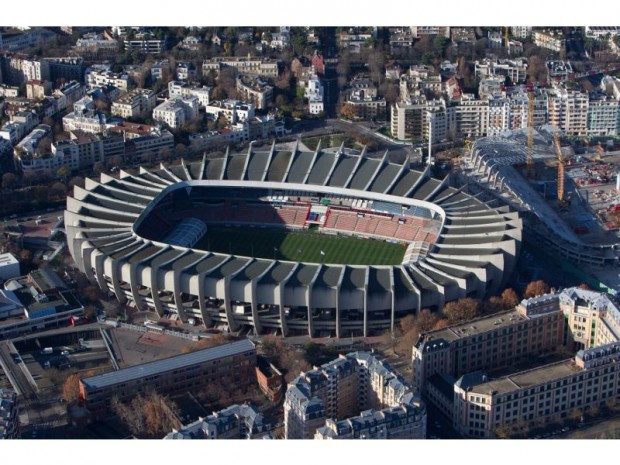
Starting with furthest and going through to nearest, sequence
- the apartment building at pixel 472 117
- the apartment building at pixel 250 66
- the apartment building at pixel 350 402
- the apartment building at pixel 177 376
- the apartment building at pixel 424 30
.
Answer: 1. the apartment building at pixel 424 30
2. the apartment building at pixel 250 66
3. the apartment building at pixel 472 117
4. the apartment building at pixel 177 376
5. the apartment building at pixel 350 402

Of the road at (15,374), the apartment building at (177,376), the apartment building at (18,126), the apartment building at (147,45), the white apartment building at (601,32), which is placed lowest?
the road at (15,374)

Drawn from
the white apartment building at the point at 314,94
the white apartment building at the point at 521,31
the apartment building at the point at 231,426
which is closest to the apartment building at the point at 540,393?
the apartment building at the point at 231,426

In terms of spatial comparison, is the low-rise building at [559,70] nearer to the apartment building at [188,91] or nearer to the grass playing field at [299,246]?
the apartment building at [188,91]

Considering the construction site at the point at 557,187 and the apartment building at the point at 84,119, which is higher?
the apartment building at the point at 84,119

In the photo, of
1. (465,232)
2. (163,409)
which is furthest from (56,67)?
(163,409)

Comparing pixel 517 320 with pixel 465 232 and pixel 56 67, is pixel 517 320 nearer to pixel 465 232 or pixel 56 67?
pixel 465 232

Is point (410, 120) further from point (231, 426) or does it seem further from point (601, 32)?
point (231, 426)

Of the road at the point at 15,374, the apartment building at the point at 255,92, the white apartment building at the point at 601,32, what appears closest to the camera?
the road at the point at 15,374
